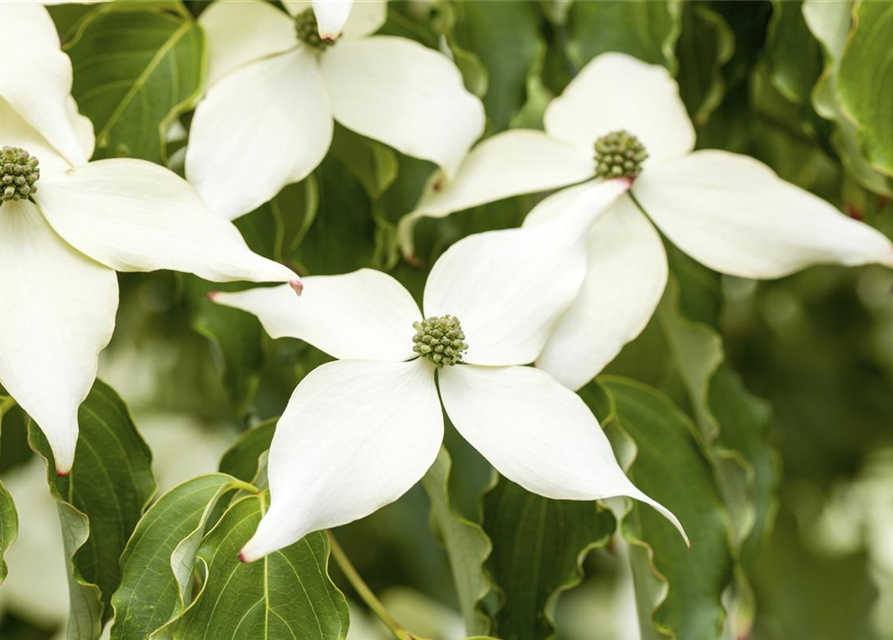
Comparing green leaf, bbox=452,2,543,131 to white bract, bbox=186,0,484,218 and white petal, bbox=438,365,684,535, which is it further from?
white petal, bbox=438,365,684,535

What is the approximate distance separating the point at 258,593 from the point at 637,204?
24 centimetres

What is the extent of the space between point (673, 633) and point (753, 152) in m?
0.30

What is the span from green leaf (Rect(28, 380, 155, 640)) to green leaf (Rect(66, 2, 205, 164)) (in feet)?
0.38

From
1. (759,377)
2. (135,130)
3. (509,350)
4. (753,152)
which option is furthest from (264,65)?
(759,377)

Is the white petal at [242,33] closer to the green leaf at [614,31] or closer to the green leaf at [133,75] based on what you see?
the green leaf at [133,75]

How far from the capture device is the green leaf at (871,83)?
434 millimetres

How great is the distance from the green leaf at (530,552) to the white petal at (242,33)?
0.22m

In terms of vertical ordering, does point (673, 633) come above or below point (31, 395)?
below

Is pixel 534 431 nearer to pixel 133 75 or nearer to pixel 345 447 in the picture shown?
pixel 345 447

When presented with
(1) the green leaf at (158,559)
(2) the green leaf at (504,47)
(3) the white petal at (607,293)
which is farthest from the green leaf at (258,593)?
(2) the green leaf at (504,47)

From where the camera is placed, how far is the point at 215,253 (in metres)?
0.35

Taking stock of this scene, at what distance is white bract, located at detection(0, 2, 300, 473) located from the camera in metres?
0.33

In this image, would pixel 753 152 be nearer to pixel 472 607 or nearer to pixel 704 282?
pixel 704 282

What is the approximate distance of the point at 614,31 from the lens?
0.49 m
